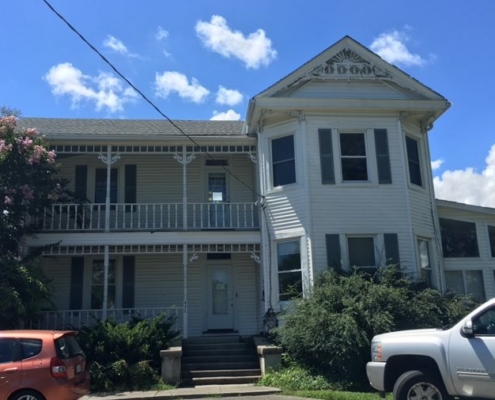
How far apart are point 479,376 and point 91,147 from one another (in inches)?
490

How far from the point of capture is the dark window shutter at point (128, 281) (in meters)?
16.0

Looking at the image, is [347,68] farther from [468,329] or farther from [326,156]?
[468,329]

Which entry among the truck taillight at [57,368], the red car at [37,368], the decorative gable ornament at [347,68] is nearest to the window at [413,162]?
the decorative gable ornament at [347,68]

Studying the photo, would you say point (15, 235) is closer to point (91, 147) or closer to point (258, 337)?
point (91, 147)

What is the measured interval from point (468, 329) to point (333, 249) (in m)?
7.10

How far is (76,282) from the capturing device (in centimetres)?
1611

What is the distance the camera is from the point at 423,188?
15.3m

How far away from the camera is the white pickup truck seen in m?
6.67

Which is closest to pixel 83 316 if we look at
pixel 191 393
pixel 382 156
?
pixel 191 393

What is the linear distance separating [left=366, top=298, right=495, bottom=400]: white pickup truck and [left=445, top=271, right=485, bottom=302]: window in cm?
883

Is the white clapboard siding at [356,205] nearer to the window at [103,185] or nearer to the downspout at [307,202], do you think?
the downspout at [307,202]

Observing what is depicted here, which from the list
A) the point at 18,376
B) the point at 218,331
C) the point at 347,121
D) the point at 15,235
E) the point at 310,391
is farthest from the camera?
the point at 218,331

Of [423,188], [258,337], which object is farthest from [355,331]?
[423,188]

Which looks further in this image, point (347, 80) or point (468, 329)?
point (347, 80)
